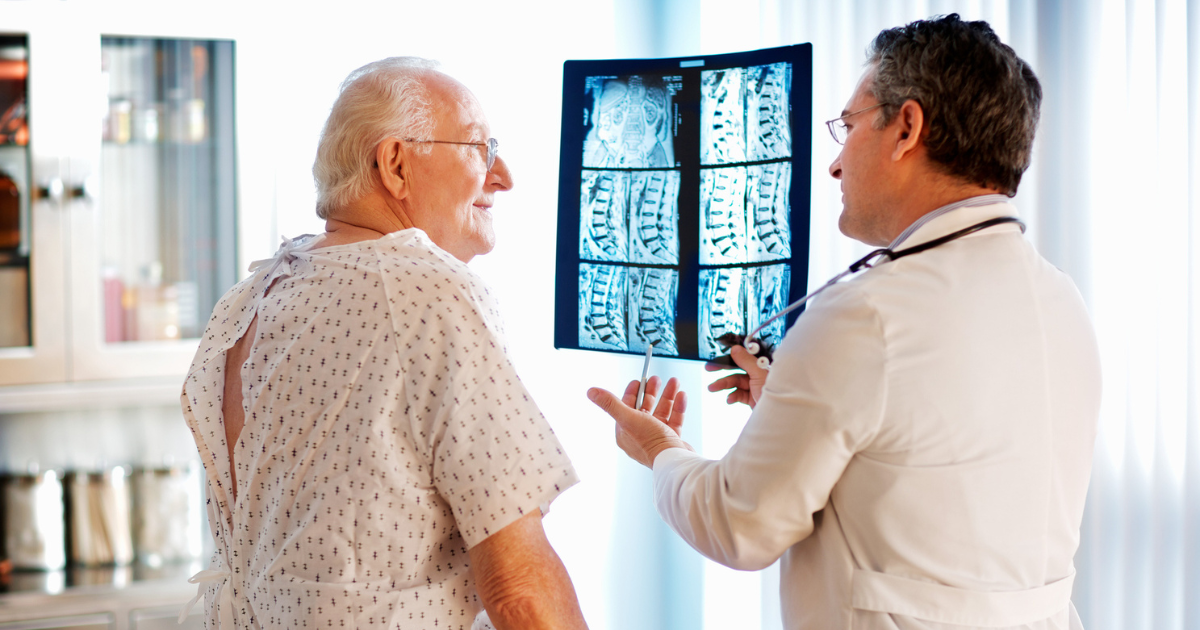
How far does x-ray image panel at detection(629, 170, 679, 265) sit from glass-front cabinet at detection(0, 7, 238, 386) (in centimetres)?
110

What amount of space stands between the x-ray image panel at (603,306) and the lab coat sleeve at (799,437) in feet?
1.72

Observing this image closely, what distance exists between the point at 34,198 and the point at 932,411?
6.52 ft

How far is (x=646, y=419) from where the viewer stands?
1314 mm

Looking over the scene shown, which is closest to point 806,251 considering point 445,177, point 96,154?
point 445,177

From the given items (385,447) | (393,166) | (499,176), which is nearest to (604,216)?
(499,176)

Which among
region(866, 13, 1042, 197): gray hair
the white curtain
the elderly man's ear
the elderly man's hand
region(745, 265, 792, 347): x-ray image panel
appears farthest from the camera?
the white curtain

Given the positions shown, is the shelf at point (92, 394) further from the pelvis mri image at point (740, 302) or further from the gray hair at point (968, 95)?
the gray hair at point (968, 95)

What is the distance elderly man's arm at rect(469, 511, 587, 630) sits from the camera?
3.01 feet

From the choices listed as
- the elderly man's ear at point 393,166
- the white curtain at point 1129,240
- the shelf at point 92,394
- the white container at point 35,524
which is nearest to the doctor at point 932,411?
the elderly man's ear at point 393,166

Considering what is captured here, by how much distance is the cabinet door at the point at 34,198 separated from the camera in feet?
6.36

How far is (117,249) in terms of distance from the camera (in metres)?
2.04

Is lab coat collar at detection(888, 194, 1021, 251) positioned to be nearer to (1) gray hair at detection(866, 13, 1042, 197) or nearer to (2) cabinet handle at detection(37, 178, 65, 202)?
(1) gray hair at detection(866, 13, 1042, 197)

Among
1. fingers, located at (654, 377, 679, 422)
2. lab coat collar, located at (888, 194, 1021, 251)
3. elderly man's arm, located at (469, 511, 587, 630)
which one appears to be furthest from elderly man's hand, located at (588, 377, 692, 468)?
lab coat collar, located at (888, 194, 1021, 251)

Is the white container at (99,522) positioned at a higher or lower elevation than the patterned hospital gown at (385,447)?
lower
